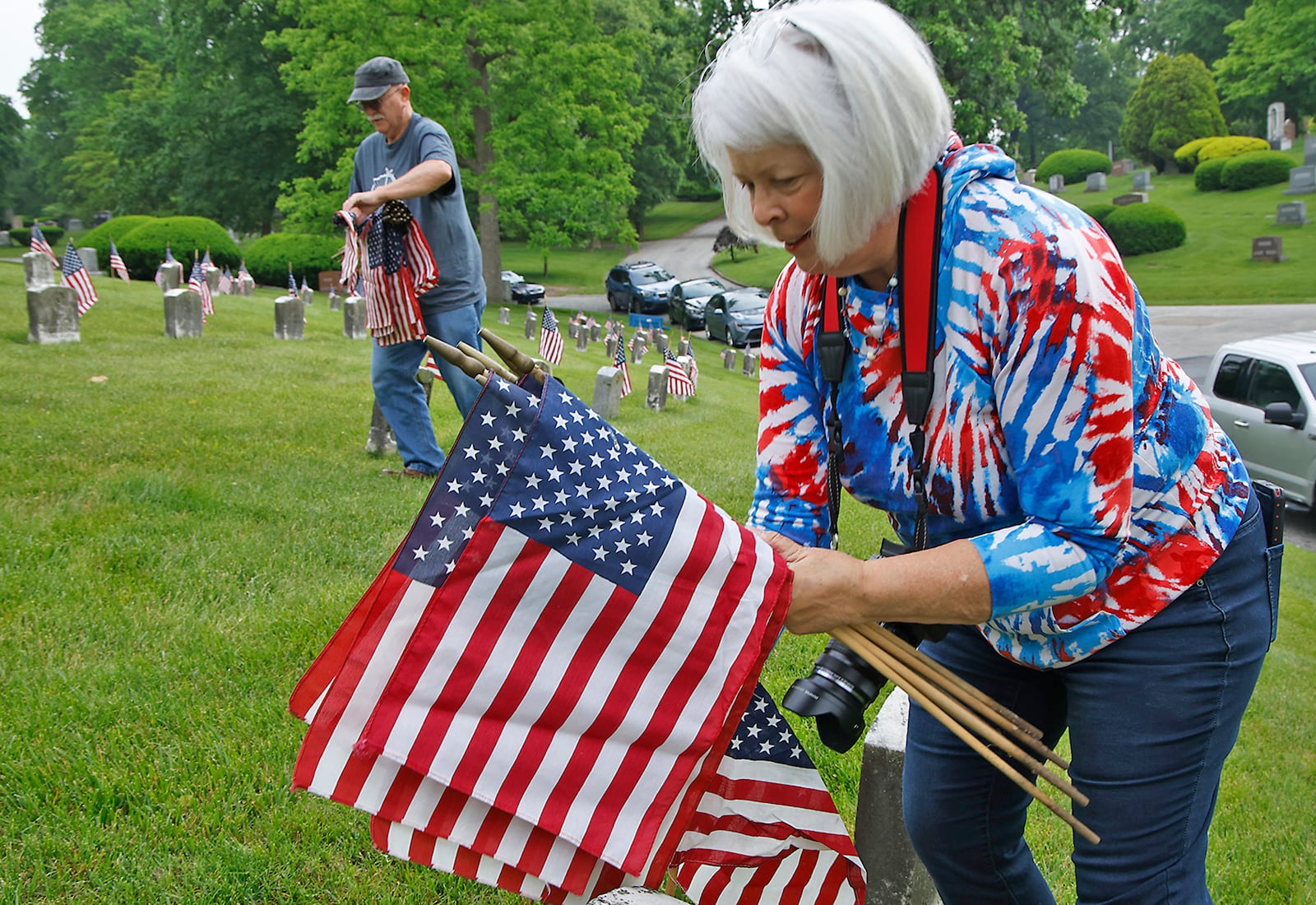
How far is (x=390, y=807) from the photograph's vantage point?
1.93 metres

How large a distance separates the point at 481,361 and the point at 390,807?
86 centimetres

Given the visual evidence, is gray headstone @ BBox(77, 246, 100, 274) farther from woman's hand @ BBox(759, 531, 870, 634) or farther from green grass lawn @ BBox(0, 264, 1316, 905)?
woman's hand @ BBox(759, 531, 870, 634)

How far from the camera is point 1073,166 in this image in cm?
5603

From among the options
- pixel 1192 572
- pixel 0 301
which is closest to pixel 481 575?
pixel 1192 572

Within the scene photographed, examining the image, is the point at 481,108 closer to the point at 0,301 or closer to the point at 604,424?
the point at 0,301

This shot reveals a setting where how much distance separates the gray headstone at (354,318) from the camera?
1652cm

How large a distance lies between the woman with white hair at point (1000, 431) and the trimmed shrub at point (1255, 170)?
5323 cm

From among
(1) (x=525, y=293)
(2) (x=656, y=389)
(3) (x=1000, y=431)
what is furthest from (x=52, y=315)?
(1) (x=525, y=293)

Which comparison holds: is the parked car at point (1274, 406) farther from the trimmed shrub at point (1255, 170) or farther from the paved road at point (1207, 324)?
the trimmed shrub at point (1255, 170)

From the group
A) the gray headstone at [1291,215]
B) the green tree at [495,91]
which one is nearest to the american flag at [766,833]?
the green tree at [495,91]

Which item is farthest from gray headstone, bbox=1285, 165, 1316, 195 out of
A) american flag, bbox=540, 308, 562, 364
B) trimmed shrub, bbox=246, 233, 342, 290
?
american flag, bbox=540, 308, 562, 364

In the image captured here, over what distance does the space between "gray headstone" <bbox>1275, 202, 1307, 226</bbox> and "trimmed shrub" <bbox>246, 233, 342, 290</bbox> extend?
3480 centimetres

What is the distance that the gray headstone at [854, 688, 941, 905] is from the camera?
2732mm

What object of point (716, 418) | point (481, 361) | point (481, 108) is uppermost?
point (481, 108)
